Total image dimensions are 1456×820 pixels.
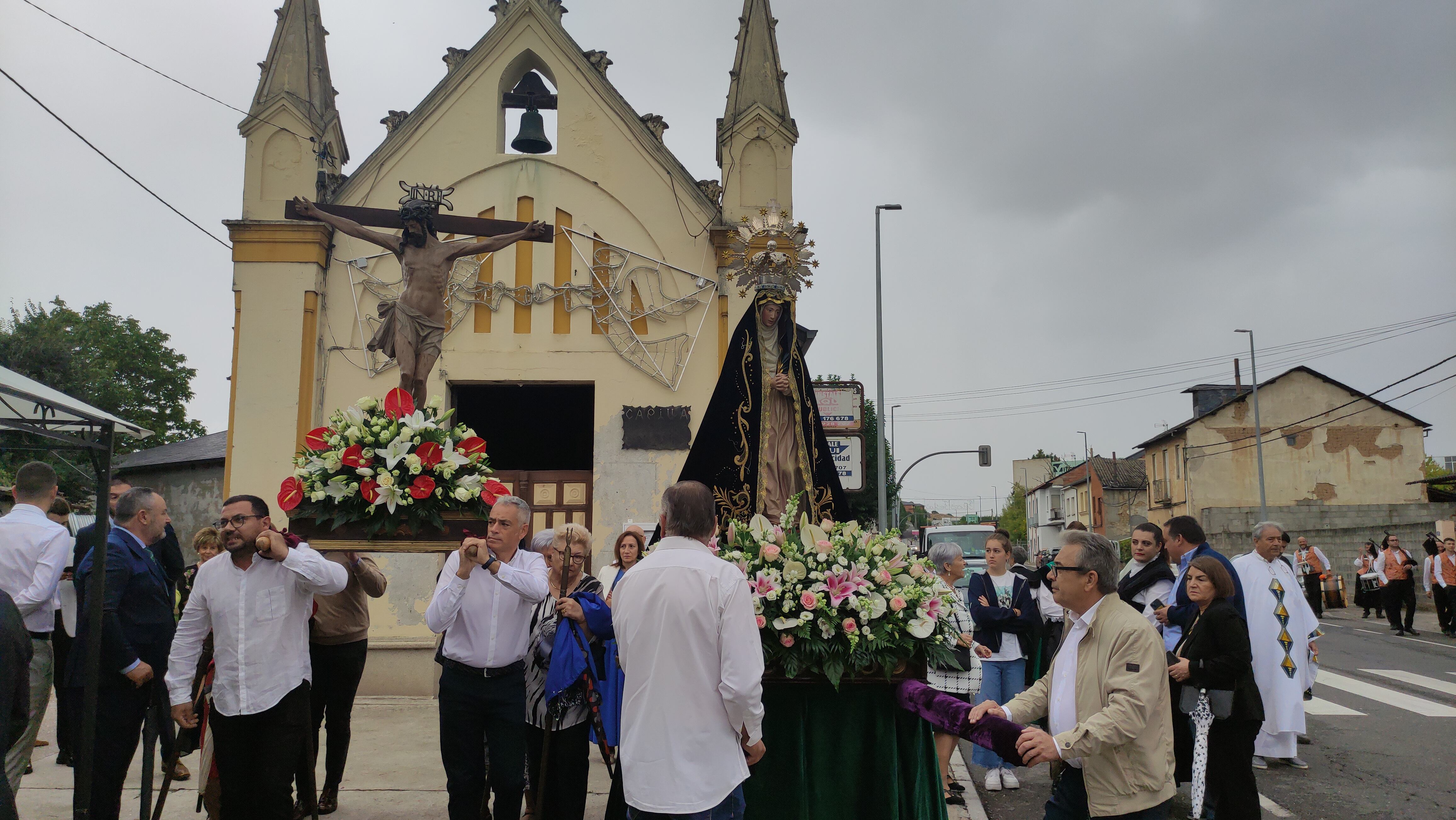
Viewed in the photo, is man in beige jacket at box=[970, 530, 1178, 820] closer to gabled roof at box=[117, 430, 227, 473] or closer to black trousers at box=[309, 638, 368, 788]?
black trousers at box=[309, 638, 368, 788]

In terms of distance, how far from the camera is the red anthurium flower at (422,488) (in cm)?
524

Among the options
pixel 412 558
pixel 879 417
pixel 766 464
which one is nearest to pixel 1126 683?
pixel 766 464

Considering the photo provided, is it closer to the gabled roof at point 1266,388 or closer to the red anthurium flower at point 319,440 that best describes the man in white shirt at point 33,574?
the red anthurium flower at point 319,440

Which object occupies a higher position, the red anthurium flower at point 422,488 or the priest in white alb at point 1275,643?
the red anthurium flower at point 422,488

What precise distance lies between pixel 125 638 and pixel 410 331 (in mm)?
2557

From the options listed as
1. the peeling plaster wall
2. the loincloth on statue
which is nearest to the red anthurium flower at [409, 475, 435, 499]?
the loincloth on statue

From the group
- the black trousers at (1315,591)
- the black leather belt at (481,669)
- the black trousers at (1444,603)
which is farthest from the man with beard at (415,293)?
the black trousers at (1315,591)

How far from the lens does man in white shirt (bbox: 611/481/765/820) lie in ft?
12.4

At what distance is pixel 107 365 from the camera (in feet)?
120

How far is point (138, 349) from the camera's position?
3912cm

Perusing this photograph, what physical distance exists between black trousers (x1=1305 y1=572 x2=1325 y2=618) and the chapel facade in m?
17.5

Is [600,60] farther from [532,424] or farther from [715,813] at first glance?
[715,813]

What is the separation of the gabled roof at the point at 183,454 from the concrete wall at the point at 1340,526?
26.8m

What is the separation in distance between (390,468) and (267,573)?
2.68 feet
